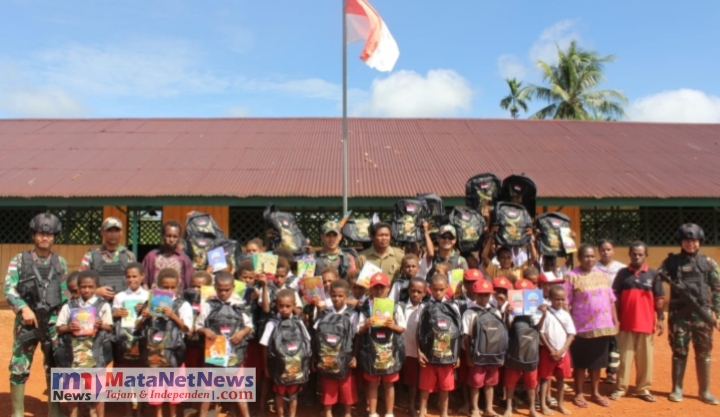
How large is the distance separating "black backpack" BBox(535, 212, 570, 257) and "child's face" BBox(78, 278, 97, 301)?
4.07 m

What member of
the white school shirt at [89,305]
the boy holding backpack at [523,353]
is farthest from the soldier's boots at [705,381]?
the white school shirt at [89,305]

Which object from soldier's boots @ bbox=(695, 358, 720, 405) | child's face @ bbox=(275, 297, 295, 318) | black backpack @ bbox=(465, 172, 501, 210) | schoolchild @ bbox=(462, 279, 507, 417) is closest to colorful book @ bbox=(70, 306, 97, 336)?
child's face @ bbox=(275, 297, 295, 318)

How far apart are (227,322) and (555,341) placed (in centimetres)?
290

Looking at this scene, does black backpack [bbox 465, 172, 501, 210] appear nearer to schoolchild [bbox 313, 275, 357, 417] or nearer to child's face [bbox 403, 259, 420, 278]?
child's face [bbox 403, 259, 420, 278]

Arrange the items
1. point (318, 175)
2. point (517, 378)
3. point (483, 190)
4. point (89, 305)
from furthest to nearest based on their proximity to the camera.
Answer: point (318, 175), point (483, 190), point (517, 378), point (89, 305)

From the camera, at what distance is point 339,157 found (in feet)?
39.3

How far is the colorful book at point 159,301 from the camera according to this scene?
13.9ft

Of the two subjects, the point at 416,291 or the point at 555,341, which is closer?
the point at 416,291

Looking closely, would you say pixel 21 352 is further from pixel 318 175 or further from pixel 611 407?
pixel 318 175

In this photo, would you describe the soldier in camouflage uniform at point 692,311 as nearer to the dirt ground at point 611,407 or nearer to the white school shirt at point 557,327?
the dirt ground at point 611,407

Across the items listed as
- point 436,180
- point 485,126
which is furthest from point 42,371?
point 485,126

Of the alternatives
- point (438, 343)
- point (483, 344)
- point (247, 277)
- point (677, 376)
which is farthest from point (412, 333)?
point (677, 376)

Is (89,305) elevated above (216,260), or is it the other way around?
(216,260)

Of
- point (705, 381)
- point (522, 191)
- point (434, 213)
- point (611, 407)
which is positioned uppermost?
point (522, 191)
